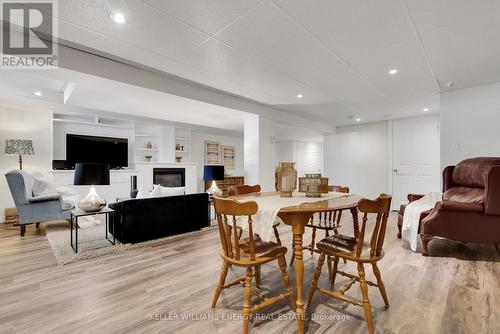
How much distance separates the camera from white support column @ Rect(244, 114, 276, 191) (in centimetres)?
480

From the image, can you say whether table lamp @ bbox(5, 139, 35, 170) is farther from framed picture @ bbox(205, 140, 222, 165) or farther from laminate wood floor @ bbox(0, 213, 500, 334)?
framed picture @ bbox(205, 140, 222, 165)

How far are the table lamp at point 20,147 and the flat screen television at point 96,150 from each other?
766 millimetres

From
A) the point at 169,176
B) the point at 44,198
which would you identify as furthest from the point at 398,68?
the point at 169,176

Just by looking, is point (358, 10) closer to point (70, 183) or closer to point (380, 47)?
point (380, 47)

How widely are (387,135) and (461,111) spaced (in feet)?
7.86

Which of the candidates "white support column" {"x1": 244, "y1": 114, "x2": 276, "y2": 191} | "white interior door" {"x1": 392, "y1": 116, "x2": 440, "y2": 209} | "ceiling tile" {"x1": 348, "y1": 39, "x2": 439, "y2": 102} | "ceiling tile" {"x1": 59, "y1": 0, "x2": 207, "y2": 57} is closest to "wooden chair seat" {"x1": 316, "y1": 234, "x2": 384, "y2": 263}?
"ceiling tile" {"x1": 348, "y1": 39, "x2": 439, "y2": 102}

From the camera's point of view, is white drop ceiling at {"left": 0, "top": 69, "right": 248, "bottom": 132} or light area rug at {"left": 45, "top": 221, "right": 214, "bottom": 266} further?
white drop ceiling at {"left": 0, "top": 69, "right": 248, "bottom": 132}

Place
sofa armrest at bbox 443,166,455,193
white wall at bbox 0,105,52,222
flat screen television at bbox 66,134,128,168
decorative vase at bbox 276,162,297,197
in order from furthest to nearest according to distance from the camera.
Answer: flat screen television at bbox 66,134,128,168
white wall at bbox 0,105,52,222
sofa armrest at bbox 443,166,455,193
decorative vase at bbox 276,162,297,197

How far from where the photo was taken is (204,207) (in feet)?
12.4

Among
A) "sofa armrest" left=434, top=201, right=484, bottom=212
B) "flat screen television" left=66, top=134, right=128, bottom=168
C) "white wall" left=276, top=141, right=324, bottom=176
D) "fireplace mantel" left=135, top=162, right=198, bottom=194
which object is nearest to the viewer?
"sofa armrest" left=434, top=201, right=484, bottom=212

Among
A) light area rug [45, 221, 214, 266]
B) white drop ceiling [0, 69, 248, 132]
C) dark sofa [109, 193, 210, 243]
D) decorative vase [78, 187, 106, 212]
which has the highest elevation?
white drop ceiling [0, 69, 248, 132]

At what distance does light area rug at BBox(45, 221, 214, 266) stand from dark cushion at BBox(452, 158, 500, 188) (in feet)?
12.8

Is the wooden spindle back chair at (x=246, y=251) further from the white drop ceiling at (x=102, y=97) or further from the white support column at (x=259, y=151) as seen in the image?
the white support column at (x=259, y=151)

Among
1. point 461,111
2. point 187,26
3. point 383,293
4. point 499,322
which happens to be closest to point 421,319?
point 383,293
